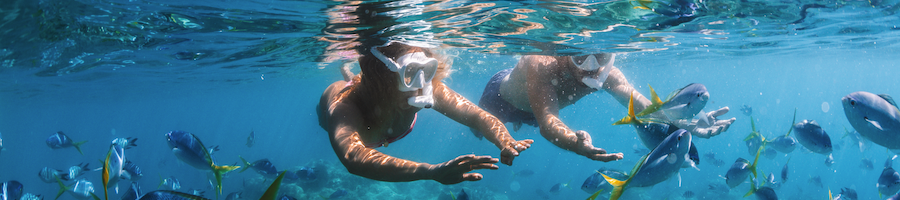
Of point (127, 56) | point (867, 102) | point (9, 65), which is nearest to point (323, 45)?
point (127, 56)

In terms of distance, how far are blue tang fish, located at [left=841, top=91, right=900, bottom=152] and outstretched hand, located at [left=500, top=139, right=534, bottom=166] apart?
2.86 meters

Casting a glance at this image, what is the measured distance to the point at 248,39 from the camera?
9.26 m

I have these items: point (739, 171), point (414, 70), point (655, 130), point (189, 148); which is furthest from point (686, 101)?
point (189, 148)

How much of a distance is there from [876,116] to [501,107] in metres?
4.18

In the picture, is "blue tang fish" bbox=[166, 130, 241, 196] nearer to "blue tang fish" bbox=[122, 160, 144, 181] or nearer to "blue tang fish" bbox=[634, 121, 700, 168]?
"blue tang fish" bbox=[122, 160, 144, 181]

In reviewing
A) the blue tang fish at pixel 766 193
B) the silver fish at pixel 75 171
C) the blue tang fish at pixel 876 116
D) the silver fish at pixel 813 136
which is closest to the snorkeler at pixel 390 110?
the blue tang fish at pixel 876 116

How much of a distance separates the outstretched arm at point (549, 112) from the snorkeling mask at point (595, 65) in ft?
1.23

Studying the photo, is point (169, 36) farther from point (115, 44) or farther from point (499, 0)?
point (499, 0)

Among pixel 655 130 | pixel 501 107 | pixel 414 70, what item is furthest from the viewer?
pixel 501 107

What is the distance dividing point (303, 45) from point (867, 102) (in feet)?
35.1

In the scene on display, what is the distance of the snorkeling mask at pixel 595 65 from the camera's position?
475 cm

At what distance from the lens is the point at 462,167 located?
92.6 inches

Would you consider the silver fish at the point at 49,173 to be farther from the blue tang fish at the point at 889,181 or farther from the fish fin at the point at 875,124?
the blue tang fish at the point at 889,181

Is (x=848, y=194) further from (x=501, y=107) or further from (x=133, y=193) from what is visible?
(x=133, y=193)
